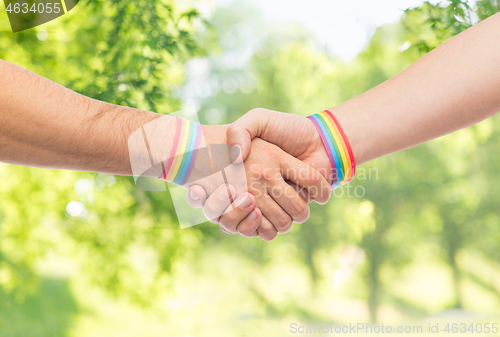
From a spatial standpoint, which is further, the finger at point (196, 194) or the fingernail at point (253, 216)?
the fingernail at point (253, 216)

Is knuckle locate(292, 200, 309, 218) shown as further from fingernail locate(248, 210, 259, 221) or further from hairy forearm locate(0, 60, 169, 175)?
hairy forearm locate(0, 60, 169, 175)

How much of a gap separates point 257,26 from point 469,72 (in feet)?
24.2

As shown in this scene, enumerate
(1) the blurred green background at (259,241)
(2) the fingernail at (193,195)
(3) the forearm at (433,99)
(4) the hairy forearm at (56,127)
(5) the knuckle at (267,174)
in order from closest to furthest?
1. (4) the hairy forearm at (56,127)
2. (3) the forearm at (433,99)
3. (2) the fingernail at (193,195)
4. (5) the knuckle at (267,174)
5. (1) the blurred green background at (259,241)

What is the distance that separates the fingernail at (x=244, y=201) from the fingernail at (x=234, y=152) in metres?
0.20

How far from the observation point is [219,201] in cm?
190

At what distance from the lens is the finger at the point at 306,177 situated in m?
1.93

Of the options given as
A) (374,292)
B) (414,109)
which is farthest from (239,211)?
(374,292)

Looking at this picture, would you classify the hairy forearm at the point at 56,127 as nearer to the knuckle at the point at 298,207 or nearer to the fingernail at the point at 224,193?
the fingernail at the point at 224,193

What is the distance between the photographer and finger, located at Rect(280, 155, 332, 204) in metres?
1.93

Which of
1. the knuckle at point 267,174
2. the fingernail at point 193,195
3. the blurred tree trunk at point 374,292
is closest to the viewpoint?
the fingernail at point 193,195

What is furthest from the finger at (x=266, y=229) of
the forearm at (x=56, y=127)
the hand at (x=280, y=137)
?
the forearm at (x=56, y=127)

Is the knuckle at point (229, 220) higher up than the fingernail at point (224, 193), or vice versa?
the fingernail at point (224, 193)

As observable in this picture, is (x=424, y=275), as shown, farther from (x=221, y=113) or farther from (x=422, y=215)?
(x=221, y=113)

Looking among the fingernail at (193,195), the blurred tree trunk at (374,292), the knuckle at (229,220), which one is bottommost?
the blurred tree trunk at (374,292)
